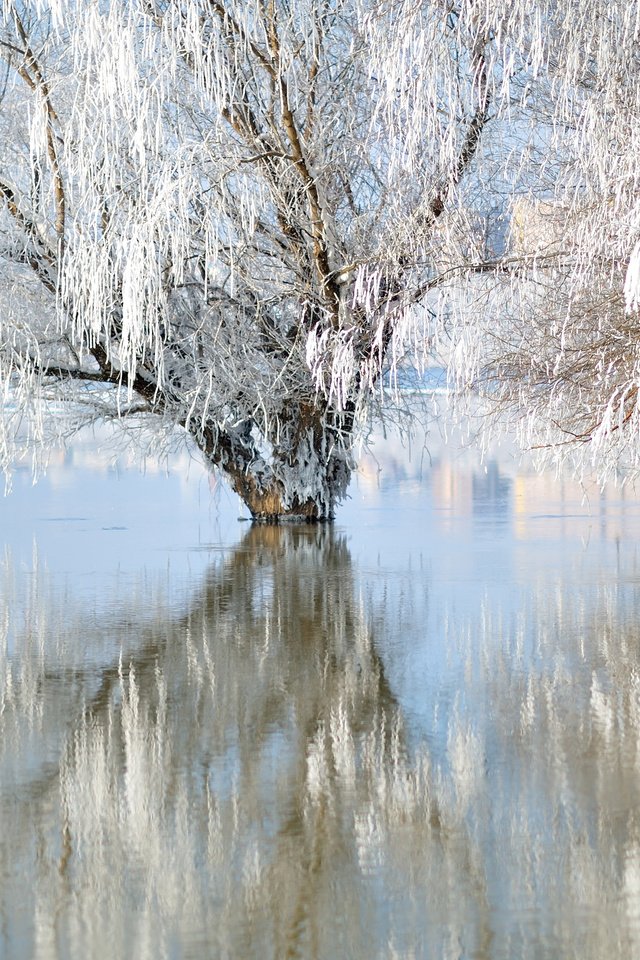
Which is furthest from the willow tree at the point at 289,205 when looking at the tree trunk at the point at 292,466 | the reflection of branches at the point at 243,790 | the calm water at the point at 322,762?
the reflection of branches at the point at 243,790

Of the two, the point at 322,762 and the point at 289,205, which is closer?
the point at 322,762

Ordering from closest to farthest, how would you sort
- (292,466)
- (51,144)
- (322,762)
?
1. (322,762)
2. (51,144)
3. (292,466)

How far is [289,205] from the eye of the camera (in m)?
8.22

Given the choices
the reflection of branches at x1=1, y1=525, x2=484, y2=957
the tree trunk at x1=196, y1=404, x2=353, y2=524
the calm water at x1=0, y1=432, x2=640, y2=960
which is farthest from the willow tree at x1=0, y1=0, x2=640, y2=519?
the reflection of branches at x1=1, y1=525, x2=484, y2=957

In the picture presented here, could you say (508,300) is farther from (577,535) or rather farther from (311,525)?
(311,525)

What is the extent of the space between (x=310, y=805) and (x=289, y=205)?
6.07 meters

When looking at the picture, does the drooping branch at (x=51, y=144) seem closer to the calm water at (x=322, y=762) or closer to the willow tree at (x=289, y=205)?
the willow tree at (x=289, y=205)

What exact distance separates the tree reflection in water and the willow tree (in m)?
2.36

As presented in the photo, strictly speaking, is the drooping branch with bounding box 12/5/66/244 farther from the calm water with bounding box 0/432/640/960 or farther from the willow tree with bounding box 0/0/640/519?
the calm water with bounding box 0/432/640/960

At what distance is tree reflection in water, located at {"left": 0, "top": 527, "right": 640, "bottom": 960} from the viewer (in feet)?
6.89

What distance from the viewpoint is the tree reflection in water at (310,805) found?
6.89 ft

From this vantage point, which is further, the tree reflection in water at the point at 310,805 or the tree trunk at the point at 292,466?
the tree trunk at the point at 292,466

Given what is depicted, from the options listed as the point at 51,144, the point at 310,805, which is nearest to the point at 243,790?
the point at 310,805

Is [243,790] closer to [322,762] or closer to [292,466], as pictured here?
[322,762]
